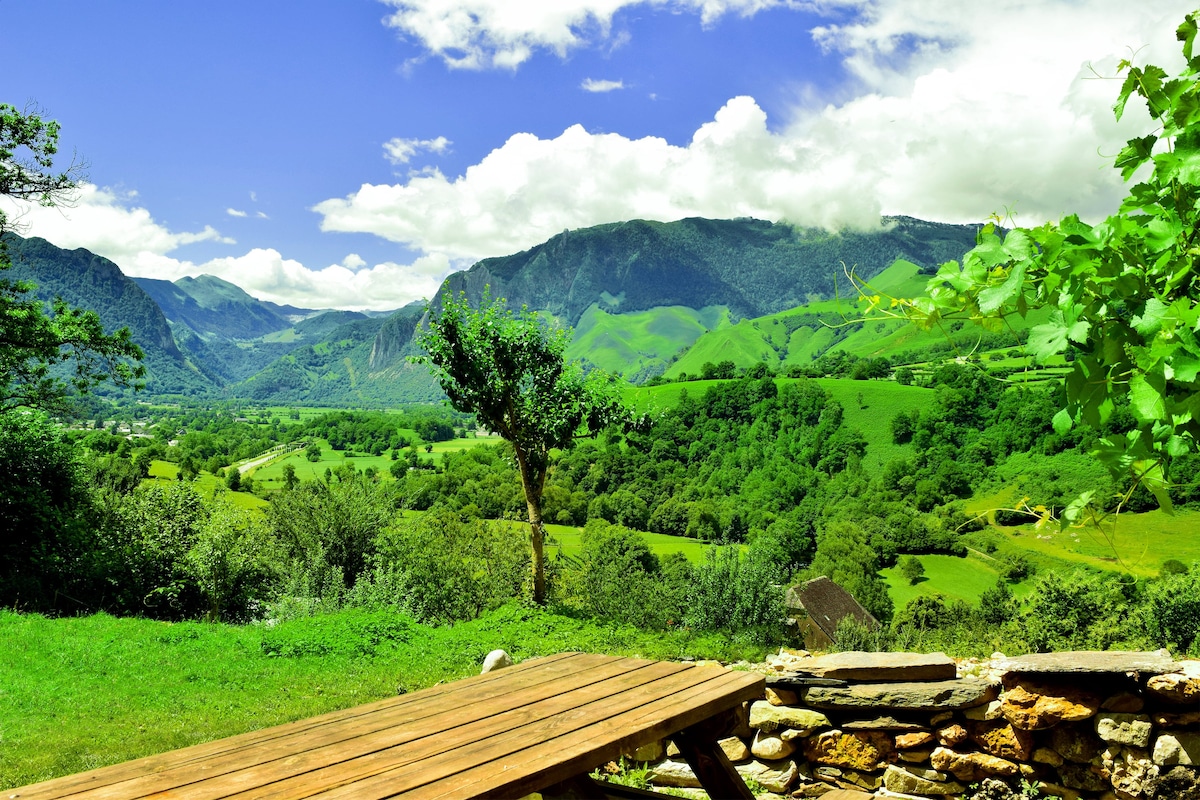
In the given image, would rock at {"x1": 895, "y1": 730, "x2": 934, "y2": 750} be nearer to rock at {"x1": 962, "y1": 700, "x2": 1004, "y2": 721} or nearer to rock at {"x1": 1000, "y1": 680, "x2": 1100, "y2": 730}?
rock at {"x1": 962, "y1": 700, "x2": 1004, "y2": 721}

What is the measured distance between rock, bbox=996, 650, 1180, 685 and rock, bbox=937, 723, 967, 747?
18.9 inches

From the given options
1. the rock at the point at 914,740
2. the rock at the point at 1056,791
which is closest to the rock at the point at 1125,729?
the rock at the point at 1056,791

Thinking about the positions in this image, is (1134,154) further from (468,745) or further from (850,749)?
(850,749)

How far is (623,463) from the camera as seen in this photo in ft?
314

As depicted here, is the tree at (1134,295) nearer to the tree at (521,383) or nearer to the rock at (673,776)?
the rock at (673,776)

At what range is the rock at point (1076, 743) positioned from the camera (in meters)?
4.80

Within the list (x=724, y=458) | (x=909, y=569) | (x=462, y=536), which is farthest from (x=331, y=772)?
(x=724, y=458)

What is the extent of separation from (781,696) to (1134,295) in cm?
469

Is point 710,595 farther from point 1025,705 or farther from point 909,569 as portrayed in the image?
point 909,569

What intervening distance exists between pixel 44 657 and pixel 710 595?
2318 cm

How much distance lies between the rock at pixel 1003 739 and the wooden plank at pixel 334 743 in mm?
3249

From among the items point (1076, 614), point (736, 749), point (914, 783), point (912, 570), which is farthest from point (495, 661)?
point (912, 570)

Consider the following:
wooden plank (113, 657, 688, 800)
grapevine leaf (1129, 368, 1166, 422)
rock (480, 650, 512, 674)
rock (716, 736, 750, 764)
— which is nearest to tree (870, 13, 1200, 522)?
grapevine leaf (1129, 368, 1166, 422)

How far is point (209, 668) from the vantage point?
34.8 ft
